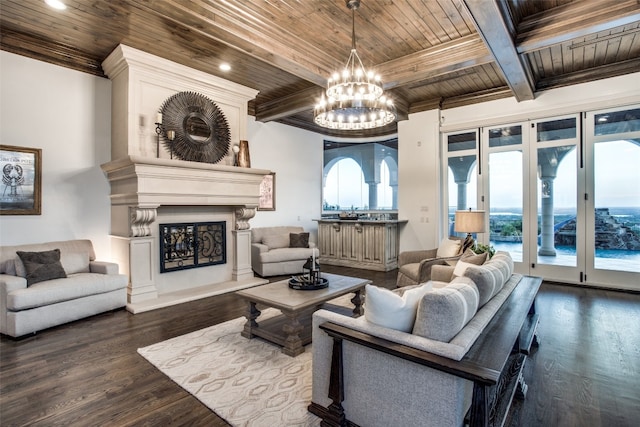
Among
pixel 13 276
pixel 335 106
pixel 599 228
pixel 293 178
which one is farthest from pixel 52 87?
pixel 599 228

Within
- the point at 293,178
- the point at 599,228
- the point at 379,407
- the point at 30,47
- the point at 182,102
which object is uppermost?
the point at 30,47

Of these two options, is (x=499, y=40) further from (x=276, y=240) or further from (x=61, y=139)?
(x=61, y=139)

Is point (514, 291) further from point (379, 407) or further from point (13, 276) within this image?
point (13, 276)

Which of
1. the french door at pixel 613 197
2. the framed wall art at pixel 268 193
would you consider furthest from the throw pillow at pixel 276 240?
the french door at pixel 613 197

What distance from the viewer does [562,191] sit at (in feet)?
17.5

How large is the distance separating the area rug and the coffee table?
0.09 m

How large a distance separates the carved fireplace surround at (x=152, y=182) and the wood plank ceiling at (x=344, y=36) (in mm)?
258

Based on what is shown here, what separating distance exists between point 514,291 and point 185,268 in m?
4.20

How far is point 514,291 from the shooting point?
8.61 feet

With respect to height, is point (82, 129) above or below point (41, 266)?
above

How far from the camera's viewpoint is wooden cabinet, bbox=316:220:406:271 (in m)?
6.43

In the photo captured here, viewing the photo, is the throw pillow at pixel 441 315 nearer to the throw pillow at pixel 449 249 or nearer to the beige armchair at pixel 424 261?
the beige armchair at pixel 424 261

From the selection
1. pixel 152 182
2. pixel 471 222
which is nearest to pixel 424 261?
pixel 471 222

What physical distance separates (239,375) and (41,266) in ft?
9.11
